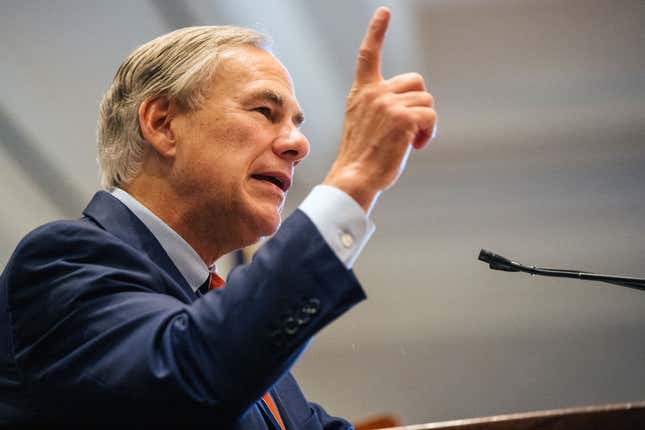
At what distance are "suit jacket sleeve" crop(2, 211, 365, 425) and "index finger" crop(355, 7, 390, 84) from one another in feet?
0.71

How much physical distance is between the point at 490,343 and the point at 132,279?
3.19m

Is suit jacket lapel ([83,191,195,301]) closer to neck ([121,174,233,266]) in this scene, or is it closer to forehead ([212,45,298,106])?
neck ([121,174,233,266])

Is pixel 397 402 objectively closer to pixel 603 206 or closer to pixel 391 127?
pixel 603 206

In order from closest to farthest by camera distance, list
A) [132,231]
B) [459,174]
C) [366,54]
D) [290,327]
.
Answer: [290,327] < [366,54] < [132,231] < [459,174]

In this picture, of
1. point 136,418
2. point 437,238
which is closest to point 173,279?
point 136,418

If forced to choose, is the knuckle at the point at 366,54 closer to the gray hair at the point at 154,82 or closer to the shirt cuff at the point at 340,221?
the shirt cuff at the point at 340,221

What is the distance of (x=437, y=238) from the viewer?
4008mm

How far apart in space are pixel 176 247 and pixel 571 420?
769 mm

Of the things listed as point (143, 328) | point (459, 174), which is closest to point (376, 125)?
point (143, 328)

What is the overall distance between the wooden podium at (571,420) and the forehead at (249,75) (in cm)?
78

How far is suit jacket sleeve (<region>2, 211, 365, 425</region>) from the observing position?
0.85 metres

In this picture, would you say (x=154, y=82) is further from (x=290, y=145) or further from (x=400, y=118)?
(x=400, y=118)

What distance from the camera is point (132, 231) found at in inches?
49.4

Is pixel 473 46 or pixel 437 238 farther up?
pixel 473 46
